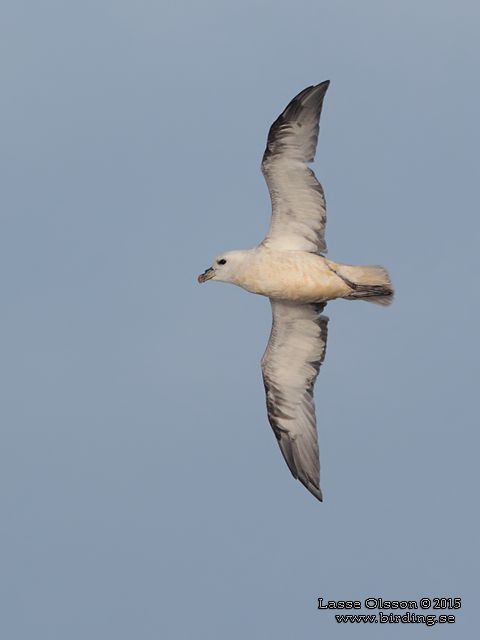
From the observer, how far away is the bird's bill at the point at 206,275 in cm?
2513

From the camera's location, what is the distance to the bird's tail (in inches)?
968

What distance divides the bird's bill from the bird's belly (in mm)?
750

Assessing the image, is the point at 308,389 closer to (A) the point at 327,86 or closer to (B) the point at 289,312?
Answer: (B) the point at 289,312

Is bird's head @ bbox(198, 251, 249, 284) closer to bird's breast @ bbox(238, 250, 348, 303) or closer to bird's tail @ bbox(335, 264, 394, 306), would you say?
bird's breast @ bbox(238, 250, 348, 303)

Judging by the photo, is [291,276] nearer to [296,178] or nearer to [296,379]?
[296,178]

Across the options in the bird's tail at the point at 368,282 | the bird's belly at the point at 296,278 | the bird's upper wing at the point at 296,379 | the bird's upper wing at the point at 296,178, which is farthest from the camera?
the bird's upper wing at the point at 296,379

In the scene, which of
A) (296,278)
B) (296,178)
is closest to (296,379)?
(296,278)

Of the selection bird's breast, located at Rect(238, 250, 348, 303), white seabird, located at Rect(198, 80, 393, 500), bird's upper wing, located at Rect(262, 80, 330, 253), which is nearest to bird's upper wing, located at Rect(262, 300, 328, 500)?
white seabird, located at Rect(198, 80, 393, 500)

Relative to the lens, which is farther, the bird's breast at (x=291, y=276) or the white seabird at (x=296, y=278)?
the bird's breast at (x=291, y=276)

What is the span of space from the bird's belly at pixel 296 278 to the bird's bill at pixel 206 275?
75 centimetres

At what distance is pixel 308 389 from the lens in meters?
25.5

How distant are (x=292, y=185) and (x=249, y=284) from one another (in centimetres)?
148

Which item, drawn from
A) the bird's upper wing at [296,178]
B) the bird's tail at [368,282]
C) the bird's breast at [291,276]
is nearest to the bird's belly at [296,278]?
the bird's breast at [291,276]

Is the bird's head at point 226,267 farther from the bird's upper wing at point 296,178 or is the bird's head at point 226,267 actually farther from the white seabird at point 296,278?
the bird's upper wing at point 296,178
